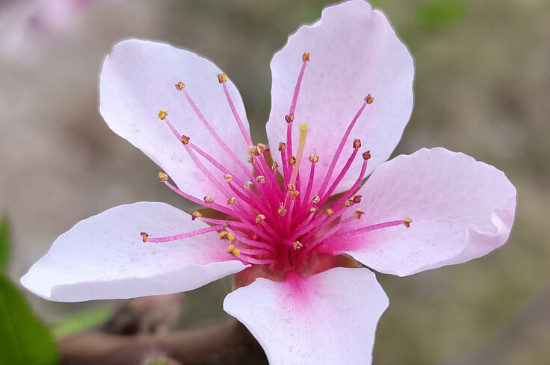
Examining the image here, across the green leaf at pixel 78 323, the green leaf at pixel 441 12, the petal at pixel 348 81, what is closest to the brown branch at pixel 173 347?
the green leaf at pixel 78 323

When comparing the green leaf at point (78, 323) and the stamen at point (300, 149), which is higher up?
the stamen at point (300, 149)

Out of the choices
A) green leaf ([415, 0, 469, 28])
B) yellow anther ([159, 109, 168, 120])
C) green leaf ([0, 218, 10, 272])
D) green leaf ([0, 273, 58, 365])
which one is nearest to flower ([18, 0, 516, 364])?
yellow anther ([159, 109, 168, 120])

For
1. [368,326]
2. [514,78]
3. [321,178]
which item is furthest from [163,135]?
[514,78]

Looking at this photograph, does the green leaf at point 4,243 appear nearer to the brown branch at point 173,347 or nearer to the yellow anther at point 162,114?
the brown branch at point 173,347

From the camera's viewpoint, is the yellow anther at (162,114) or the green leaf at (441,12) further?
the green leaf at (441,12)

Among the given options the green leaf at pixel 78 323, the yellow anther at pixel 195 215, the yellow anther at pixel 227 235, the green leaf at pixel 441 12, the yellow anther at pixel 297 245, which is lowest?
the green leaf at pixel 78 323

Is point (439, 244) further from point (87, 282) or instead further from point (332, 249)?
point (87, 282)

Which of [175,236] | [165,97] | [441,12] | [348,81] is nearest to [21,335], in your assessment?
[175,236]
